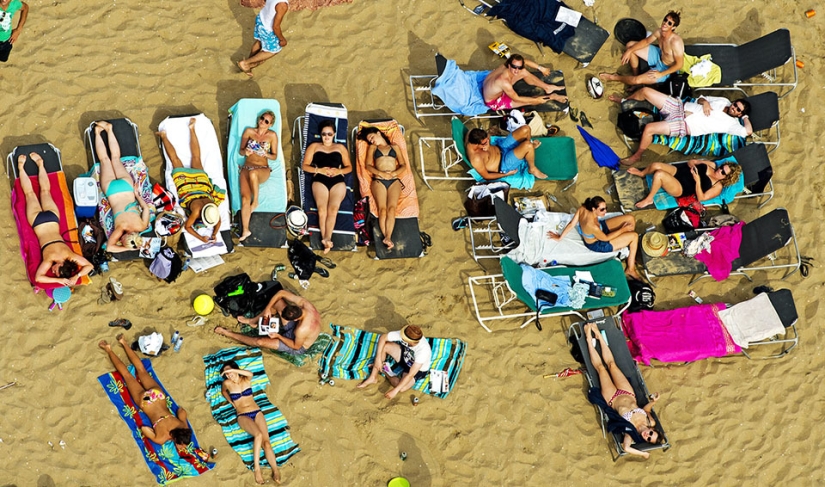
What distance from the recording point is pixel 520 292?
26.4ft

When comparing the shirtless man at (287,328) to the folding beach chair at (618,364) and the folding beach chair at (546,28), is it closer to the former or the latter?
the folding beach chair at (618,364)

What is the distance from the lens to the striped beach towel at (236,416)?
730cm

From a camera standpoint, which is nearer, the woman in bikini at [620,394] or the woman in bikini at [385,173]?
the woman in bikini at [620,394]

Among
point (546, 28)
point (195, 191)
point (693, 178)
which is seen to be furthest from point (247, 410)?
point (546, 28)

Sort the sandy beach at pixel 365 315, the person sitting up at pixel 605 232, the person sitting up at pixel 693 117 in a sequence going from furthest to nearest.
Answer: the person sitting up at pixel 693 117, the person sitting up at pixel 605 232, the sandy beach at pixel 365 315

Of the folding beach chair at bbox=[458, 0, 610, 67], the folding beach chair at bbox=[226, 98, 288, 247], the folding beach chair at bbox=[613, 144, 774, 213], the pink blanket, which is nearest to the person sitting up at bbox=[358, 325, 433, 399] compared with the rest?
the folding beach chair at bbox=[226, 98, 288, 247]

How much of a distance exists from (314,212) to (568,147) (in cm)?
319

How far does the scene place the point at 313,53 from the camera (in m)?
9.12

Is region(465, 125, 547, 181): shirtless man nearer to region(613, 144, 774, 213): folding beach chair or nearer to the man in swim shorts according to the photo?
region(613, 144, 774, 213): folding beach chair

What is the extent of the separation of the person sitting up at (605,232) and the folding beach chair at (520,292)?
206mm

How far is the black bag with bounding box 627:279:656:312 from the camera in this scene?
8.54m

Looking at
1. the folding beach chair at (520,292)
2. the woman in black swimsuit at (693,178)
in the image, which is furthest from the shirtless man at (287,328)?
the woman in black swimsuit at (693,178)

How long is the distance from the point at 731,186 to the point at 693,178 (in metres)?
0.52

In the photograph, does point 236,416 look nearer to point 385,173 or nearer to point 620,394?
point 385,173
